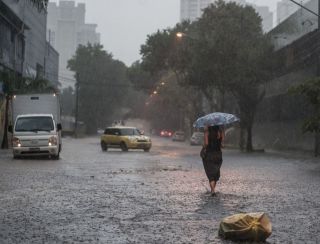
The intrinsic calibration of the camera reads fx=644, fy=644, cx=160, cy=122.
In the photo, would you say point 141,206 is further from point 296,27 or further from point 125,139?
point 296,27

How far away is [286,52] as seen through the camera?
48.3m

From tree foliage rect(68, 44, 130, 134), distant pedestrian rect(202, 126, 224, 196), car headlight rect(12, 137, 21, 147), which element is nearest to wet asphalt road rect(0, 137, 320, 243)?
distant pedestrian rect(202, 126, 224, 196)

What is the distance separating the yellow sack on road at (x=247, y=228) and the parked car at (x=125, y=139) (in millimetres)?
31594

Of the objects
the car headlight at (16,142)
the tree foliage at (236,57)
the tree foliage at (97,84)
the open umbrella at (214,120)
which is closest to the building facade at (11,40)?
the tree foliage at (236,57)

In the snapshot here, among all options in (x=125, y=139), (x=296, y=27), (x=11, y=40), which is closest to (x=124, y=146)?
(x=125, y=139)

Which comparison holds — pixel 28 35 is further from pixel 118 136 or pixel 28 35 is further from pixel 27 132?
pixel 27 132

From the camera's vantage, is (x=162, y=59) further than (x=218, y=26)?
Yes

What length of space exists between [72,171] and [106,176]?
2125mm

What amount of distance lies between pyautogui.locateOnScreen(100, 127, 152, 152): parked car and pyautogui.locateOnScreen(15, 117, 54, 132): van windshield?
1293cm

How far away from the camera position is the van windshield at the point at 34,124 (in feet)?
88.8

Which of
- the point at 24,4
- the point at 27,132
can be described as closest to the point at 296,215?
the point at 27,132

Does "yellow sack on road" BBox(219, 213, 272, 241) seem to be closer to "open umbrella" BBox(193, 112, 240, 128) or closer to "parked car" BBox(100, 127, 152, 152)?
"open umbrella" BBox(193, 112, 240, 128)

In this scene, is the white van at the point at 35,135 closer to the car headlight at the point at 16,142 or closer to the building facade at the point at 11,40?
the car headlight at the point at 16,142

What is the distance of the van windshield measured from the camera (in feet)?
88.8
